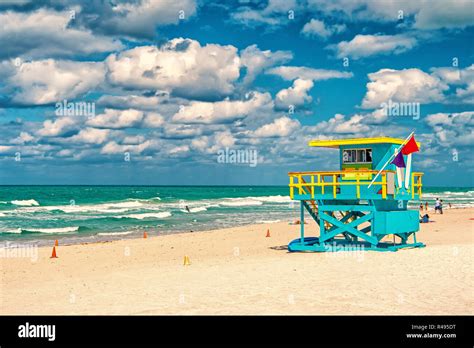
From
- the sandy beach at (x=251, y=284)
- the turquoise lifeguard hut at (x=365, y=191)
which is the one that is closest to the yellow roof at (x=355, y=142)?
the turquoise lifeguard hut at (x=365, y=191)

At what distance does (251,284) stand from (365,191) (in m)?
7.21

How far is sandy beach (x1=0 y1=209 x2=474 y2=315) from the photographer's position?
37.7 ft

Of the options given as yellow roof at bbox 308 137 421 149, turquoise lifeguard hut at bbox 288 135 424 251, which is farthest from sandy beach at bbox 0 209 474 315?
yellow roof at bbox 308 137 421 149

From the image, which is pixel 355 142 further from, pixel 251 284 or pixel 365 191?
pixel 251 284

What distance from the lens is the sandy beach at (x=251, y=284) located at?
11477 mm

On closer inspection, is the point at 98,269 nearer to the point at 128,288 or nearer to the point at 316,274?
the point at 128,288

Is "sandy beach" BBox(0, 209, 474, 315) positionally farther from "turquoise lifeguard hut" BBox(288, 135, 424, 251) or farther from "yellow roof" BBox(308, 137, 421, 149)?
"yellow roof" BBox(308, 137, 421, 149)

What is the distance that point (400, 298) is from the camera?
39.0 feet

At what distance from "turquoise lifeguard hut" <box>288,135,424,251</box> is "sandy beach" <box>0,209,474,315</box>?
1125 mm

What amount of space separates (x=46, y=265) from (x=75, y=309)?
1050 cm

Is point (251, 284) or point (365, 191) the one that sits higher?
point (365, 191)

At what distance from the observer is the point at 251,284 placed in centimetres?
1396

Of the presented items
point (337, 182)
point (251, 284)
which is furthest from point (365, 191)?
point (251, 284)
